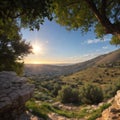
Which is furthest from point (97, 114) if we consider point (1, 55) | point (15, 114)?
point (1, 55)

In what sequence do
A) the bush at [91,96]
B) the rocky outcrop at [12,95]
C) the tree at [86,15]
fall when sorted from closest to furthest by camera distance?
the rocky outcrop at [12,95] < the tree at [86,15] < the bush at [91,96]

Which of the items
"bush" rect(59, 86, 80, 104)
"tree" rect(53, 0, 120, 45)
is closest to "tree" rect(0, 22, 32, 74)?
"bush" rect(59, 86, 80, 104)

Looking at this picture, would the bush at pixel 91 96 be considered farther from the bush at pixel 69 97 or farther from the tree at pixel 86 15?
the tree at pixel 86 15

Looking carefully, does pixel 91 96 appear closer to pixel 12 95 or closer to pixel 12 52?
pixel 12 52

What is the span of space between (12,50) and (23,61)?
6.92 ft

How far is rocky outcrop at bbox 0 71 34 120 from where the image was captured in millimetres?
10836

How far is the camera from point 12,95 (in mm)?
11508

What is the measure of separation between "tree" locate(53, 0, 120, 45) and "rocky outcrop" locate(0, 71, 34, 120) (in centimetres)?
522

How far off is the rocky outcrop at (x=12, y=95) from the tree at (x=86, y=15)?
522cm

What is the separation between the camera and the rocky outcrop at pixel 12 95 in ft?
35.6

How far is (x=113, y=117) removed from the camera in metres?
12.9

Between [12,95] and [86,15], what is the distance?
824cm

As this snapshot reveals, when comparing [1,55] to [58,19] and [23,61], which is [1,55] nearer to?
[23,61]

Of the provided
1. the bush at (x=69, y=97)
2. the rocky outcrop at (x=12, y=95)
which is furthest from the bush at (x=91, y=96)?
the rocky outcrop at (x=12, y=95)
